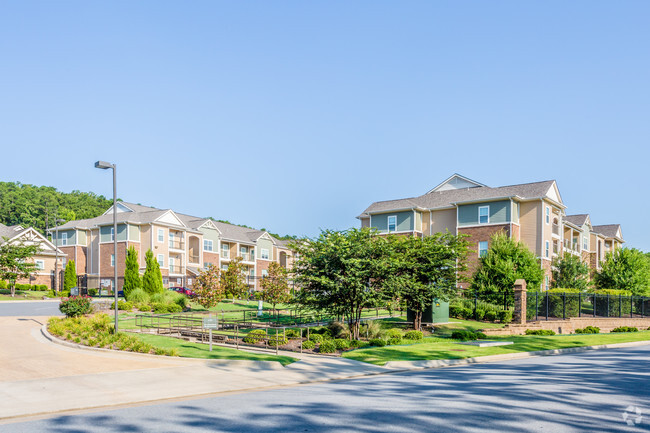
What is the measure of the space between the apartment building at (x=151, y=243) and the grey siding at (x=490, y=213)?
24792 mm

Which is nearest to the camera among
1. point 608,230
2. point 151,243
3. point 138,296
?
point 138,296

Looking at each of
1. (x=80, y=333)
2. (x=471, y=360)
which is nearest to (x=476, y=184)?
(x=471, y=360)

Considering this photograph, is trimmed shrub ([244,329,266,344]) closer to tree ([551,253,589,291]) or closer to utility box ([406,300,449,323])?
utility box ([406,300,449,323])

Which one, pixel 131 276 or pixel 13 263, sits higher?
pixel 13 263

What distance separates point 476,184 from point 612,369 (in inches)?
1405

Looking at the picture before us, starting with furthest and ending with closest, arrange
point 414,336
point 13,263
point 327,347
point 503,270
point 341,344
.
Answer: point 13,263 → point 503,270 → point 414,336 → point 341,344 → point 327,347

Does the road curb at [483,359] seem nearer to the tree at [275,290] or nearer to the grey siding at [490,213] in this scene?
the tree at [275,290]

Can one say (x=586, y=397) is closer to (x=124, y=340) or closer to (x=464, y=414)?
(x=464, y=414)

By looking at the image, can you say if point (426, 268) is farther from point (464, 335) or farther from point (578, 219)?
point (578, 219)

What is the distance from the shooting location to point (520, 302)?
30.8 metres

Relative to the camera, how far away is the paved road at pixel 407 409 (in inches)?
312

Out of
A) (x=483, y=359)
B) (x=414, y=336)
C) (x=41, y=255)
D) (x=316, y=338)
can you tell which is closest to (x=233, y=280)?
(x=316, y=338)

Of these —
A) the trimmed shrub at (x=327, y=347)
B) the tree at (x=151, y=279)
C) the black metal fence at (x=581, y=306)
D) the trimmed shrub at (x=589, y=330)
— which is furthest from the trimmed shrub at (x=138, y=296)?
the trimmed shrub at (x=589, y=330)

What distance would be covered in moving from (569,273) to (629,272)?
715 centimetres
